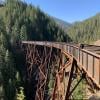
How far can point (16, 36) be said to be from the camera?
86375mm

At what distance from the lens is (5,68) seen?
221 feet

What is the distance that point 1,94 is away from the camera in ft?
182

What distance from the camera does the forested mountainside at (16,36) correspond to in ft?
202

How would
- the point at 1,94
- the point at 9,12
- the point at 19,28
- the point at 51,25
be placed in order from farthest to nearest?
the point at 51,25 → the point at 9,12 → the point at 19,28 → the point at 1,94

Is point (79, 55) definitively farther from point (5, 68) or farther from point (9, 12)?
point (9, 12)

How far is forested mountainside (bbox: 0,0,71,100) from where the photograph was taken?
61438 millimetres

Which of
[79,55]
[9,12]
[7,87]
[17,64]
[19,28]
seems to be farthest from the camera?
[9,12]

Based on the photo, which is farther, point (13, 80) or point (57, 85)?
point (13, 80)

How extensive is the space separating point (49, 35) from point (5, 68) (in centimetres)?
5540

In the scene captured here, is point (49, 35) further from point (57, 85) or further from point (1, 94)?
point (57, 85)

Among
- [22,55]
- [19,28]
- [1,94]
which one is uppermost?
[19,28]

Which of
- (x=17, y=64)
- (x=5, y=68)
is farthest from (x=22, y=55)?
(x=5, y=68)

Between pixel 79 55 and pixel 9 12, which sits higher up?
pixel 9 12

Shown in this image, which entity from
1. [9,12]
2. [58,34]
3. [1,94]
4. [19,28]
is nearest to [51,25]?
[58,34]
